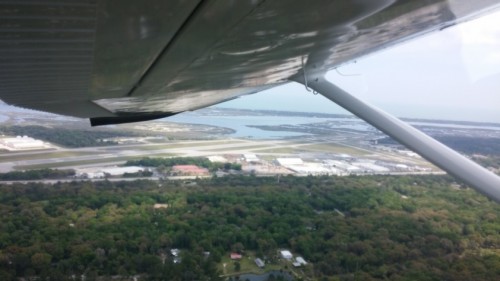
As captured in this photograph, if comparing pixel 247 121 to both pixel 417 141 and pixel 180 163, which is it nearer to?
pixel 180 163

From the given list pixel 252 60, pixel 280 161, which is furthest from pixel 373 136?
pixel 252 60

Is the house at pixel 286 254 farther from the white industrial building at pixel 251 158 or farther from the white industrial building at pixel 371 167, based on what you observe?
the white industrial building at pixel 251 158

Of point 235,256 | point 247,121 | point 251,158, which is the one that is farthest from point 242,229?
point 247,121

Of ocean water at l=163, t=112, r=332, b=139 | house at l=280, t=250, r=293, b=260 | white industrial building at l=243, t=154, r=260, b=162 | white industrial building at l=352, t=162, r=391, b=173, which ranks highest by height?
ocean water at l=163, t=112, r=332, b=139

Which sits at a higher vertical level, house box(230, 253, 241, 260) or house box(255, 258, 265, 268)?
house box(230, 253, 241, 260)

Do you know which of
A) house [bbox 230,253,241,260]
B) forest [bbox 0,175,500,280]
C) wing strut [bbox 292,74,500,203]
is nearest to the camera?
wing strut [bbox 292,74,500,203]

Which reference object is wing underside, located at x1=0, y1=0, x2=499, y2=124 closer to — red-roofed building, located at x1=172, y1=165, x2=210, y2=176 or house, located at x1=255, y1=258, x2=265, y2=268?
house, located at x1=255, y1=258, x2=265, y2=268

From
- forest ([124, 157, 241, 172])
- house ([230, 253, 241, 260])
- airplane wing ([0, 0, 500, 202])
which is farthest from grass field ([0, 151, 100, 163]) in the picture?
airplane wing ([0, 0, 500, 202])
